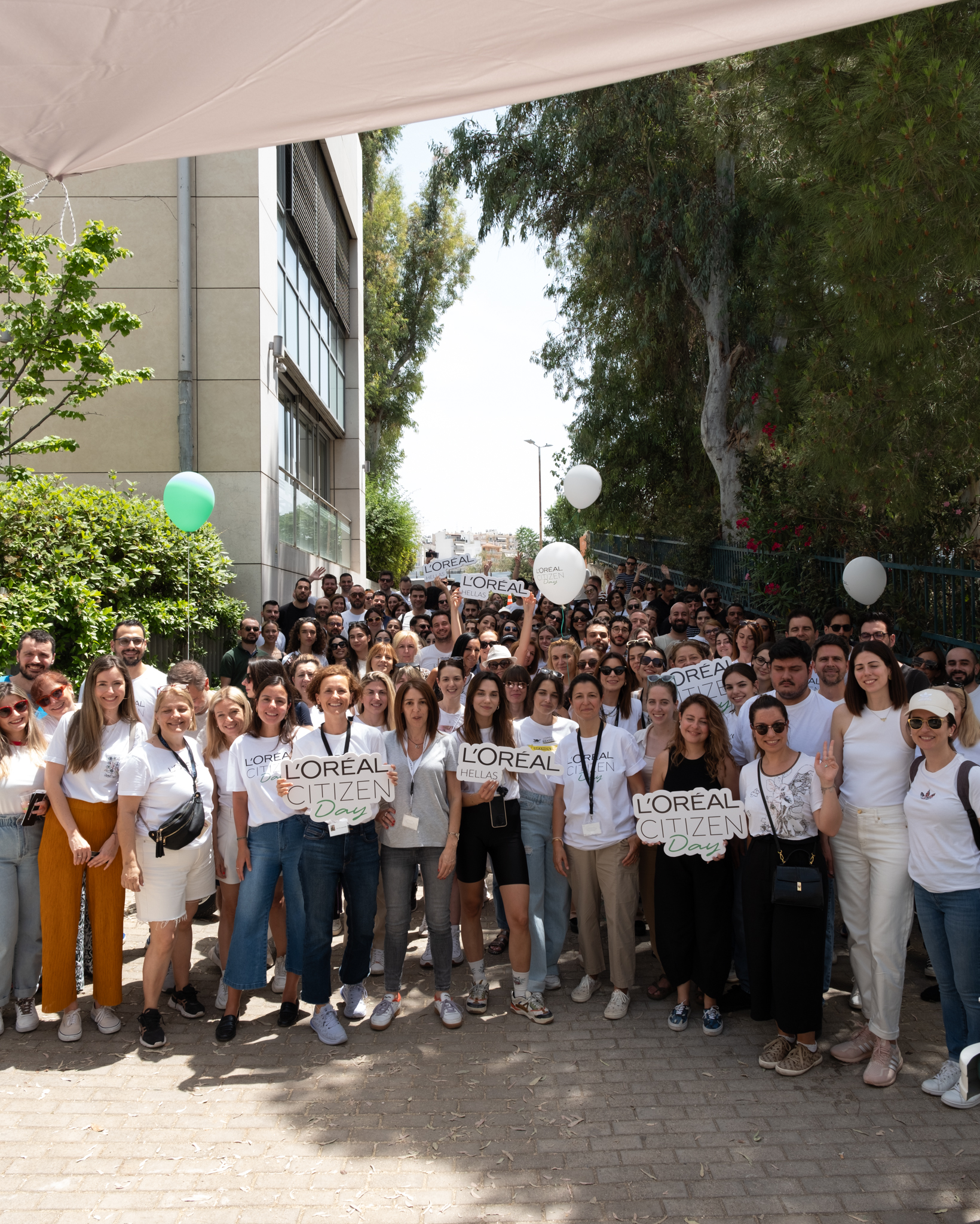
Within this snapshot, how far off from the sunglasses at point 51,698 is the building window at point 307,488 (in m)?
9.64

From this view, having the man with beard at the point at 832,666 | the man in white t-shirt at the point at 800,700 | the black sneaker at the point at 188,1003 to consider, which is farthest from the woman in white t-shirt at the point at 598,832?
the black sneaker at the point at 188,1003

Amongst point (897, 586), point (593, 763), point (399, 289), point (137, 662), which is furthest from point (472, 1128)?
point (399, 289)

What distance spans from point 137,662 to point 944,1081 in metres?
5.25

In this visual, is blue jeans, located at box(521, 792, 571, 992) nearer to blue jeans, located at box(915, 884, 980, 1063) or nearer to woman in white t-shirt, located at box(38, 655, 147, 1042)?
blue jeans, located at box(915, 884, 980, 1063)

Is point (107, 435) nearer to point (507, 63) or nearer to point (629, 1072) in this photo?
point (629, 1072)

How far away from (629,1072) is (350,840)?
192 centimetres

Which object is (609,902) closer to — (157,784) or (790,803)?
(790,803)

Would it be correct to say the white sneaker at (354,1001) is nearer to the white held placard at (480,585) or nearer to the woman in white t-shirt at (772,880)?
the woman in white t-shirt at (772,880)

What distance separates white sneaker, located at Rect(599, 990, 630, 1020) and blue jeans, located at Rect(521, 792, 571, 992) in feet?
1.34

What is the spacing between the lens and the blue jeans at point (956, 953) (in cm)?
462

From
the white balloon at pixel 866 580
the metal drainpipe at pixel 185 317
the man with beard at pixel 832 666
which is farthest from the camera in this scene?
the metal drainpipe at pixel 185 317

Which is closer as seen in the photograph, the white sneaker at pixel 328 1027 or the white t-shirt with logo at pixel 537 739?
the white sneaker at pixel 328 1027

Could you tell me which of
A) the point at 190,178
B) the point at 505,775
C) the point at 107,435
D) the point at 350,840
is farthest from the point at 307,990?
the point at 190,178

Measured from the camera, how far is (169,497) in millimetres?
10547
